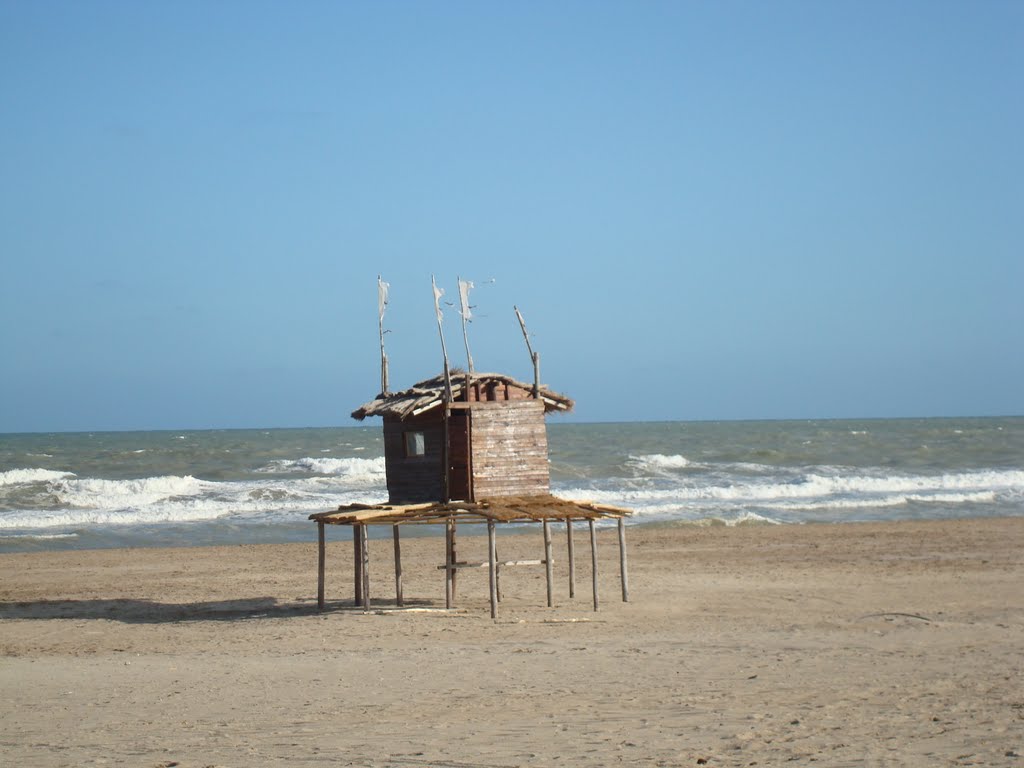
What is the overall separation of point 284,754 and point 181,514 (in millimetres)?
28107

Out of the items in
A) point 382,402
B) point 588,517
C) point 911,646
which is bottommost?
point 911,646

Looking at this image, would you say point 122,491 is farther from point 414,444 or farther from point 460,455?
point 460,455

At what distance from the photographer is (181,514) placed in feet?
116

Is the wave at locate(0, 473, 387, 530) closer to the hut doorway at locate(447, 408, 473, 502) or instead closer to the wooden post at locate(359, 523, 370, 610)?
the wooden post at locate(359, 523, 370, 610)

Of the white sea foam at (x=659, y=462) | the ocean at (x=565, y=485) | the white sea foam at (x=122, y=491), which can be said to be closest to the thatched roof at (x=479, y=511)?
the ocean at (x=565, y=485)

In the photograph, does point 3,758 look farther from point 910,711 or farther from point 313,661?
point 910,711

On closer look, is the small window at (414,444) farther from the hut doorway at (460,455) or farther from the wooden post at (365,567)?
the wooden post at (365,567)

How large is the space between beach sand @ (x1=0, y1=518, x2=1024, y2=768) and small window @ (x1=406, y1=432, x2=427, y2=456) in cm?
227

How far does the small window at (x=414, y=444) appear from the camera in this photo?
645 inches

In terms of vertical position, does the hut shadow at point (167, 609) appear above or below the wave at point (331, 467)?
below

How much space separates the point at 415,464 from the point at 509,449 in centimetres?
133

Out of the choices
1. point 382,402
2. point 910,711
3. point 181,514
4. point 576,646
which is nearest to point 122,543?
point 181,514

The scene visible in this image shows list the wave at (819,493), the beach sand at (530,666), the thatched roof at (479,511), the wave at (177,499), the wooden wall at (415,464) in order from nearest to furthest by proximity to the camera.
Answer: the beach sand at (530,666)
the thatched roof at (479,511)
the wooden wall at (415,464)
the wave at (177,499)
the wave at (819,493)

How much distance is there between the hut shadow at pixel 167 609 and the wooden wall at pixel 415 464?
1911 mm
